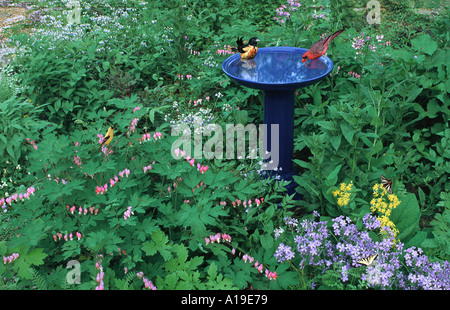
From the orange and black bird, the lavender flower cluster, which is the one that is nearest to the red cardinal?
the orange and black bird

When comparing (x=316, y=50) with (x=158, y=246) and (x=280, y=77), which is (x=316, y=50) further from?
(x=158, y=246)

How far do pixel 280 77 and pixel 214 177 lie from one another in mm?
1192

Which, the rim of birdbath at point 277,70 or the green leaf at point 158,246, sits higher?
the rim of birdbath at point 277,70

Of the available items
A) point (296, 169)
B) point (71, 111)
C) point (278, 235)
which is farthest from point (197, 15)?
point (278, 235)

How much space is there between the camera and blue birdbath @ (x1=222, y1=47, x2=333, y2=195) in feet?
11.4

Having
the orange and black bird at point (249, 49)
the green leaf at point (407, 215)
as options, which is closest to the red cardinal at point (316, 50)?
the orange and black bird at point (249, 49)

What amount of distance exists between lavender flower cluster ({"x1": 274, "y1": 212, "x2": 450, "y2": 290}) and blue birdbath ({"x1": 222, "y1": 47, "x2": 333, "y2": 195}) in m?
0.83

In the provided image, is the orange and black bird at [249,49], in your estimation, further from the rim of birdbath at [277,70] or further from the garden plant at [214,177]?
the garden plant at [214,177]

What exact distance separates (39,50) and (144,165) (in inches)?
108

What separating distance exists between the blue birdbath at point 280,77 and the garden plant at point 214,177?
231mm

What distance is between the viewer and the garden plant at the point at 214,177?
8.23ft

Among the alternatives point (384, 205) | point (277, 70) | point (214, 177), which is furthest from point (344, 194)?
point (277, 70)

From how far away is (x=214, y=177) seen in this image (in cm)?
274

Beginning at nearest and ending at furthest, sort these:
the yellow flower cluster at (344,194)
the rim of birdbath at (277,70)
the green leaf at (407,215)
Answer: the yellow flower cluster at (344,194) < the green leaf at (407,215) < the rim of birdbath at (277,70)
